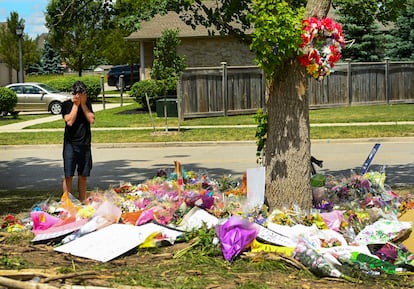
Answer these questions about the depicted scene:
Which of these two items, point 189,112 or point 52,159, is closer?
point 52,159

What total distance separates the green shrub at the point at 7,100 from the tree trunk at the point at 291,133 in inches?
906

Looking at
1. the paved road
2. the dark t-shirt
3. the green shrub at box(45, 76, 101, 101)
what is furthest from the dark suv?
the dark t-shirt

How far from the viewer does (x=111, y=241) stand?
6.21 meters

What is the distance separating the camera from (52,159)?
16062 mm

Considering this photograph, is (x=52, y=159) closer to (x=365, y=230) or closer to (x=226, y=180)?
(x=226, y=180)

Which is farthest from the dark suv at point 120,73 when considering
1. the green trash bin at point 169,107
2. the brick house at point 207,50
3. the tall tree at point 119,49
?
the green trash bin at point 169,107

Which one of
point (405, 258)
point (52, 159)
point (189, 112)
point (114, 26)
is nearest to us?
point (405, 258)

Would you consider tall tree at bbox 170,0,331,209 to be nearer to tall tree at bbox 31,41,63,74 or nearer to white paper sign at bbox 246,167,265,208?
white paper sign at bbox 246,167,265,208

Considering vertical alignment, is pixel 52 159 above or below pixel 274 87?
below

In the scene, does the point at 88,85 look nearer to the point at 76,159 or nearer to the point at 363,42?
the point at 363,42

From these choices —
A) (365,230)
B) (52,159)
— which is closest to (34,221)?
(365,230)

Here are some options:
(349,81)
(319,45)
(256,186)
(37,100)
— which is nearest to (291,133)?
(256,186)

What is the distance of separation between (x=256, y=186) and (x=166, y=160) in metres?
8.50

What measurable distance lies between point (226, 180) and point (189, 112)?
16.6m
